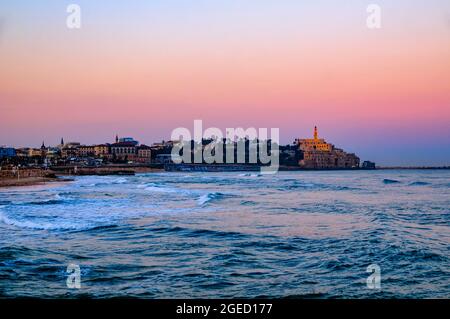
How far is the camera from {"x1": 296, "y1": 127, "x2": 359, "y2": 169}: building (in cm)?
15512

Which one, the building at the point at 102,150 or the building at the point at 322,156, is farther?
the building at the point at 322,156

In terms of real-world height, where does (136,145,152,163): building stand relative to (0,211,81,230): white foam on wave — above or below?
above

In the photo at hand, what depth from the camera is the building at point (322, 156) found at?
15512 centimetres

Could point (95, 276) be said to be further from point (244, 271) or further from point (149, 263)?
point (244, 271)

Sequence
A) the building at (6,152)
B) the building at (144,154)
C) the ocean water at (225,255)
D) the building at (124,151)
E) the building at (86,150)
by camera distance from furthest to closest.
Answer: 1. the building at (86,150)
2. the building at (144,154)
3. the building at (124,151)
4. the building at (6,152)
5. the ocean water at (225,255)

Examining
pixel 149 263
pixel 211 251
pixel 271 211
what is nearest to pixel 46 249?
pixel 149 263

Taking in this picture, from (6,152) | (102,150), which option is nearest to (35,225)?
(6,152)

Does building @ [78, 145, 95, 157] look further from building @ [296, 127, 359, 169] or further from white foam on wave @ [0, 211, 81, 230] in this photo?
white foam on wave @ [0, 211, 81, 230]

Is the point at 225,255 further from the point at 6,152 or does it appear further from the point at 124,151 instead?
the point at 124,151

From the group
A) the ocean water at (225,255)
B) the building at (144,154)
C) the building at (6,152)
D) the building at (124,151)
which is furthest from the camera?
the building at (144,154)

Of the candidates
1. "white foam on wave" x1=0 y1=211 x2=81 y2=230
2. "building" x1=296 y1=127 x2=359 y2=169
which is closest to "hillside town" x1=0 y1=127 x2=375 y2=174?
"building" x1=296 y1=127 x2=359 y2=169

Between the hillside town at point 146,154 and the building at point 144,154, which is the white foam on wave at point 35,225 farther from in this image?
the building at point 144,154

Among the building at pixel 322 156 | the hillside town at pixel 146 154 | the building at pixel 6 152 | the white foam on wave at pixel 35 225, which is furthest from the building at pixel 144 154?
the white foam on wave at pixel 35 225

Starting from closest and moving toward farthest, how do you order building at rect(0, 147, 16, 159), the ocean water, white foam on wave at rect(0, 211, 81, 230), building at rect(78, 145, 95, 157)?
the ocean water < white foam on wave at rect(0, 211, 81, 230) < building at rect(0, 147, 16, 159) < building at rect(78, 145, 95, 157)
